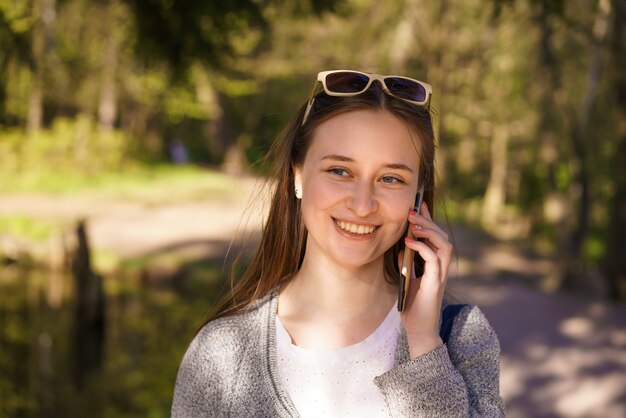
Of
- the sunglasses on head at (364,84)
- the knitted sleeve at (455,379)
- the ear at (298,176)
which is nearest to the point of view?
the knitted sleeve at (455,379)

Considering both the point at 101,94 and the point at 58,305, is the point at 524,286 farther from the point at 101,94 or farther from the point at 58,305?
the point at 101,94

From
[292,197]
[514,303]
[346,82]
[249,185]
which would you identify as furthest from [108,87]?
[346,82]

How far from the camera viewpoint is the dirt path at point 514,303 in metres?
8.09

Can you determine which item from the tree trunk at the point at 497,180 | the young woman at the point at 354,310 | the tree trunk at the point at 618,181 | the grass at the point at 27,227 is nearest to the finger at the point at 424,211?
the young woman at the point at 354,310

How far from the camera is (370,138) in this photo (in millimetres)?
2074

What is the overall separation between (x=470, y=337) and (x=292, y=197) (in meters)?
0.59

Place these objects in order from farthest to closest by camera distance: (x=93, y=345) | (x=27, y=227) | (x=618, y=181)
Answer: (x=27, y=227)
(x=618, y=181)
(x=93, y=345)

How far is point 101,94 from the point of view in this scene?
32.2 meters

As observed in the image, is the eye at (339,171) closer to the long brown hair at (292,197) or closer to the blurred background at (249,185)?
the long brown hair at (292,197)

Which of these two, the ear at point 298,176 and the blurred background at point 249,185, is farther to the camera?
the blurred background at point 249,185

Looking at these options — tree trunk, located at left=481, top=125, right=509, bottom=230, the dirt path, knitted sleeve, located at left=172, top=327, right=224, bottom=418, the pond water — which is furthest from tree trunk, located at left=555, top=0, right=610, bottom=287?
knitted sleeve, located at left=172, top=327, right=224, bottom=418

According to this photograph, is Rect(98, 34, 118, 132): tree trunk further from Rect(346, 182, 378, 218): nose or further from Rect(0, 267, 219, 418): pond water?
Rect(346, 182, 378, 218): nose

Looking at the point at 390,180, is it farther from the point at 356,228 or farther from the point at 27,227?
the point at 27,227

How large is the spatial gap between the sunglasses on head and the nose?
0.23 metres
